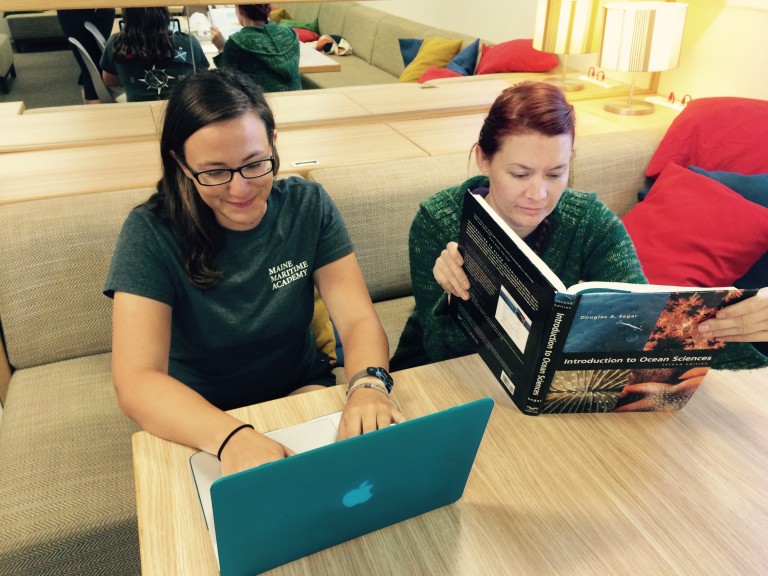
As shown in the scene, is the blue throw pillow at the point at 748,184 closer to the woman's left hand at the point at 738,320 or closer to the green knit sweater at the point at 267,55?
the woman's left hand at the point at 738,320

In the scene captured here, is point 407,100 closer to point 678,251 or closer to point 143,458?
point 678,251

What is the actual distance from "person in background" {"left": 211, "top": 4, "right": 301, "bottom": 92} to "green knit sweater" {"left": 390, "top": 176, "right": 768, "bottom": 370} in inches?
39.9

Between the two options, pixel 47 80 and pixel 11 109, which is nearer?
pixel 11 109

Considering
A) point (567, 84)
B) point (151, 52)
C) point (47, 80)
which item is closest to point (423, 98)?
point (567, 84)

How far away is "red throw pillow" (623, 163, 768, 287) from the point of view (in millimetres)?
1675

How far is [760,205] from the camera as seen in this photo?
1710 millimetres

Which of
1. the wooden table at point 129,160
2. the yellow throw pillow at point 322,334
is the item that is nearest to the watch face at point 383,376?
the yellow throw pillow at point 322,334

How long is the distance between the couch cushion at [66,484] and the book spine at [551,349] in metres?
0.81

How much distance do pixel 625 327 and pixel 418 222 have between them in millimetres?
530

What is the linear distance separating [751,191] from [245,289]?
145 centimetres

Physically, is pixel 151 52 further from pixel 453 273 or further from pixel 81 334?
pixel 453 273

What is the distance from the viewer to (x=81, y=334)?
1561mm

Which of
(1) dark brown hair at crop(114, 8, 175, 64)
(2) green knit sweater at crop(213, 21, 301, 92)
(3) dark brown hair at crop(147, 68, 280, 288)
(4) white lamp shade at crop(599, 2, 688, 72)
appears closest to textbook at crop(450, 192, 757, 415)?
(3) dark brown hair at crop(147, 68, 280, 288)

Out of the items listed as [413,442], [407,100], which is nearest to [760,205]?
[407,100]
